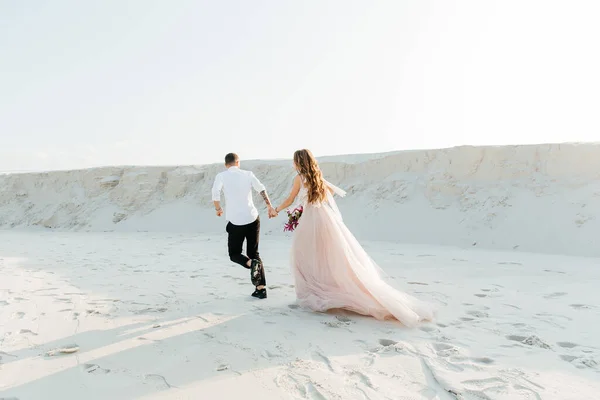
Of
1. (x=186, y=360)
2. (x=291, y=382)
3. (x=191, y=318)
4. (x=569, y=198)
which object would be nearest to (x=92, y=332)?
(x=191, y=318)

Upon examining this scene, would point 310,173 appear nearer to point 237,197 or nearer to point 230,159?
point 237,197

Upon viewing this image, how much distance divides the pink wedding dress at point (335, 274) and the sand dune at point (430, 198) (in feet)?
21.8

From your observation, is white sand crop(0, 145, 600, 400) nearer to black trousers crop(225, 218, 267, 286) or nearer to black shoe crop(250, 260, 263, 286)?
black shoe crop(250, 260, 263, 286)

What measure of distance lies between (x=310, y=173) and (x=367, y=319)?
5.03ft

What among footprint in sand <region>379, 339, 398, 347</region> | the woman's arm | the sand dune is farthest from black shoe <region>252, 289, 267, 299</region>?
the sand dune

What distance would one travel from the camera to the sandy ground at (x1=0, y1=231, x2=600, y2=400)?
242cm

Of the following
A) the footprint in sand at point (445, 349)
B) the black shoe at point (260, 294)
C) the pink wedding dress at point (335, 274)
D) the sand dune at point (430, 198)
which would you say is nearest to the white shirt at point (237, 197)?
the pink wedding dress at point (335, 274)

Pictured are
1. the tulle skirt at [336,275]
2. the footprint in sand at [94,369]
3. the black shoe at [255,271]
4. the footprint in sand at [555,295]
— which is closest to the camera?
the footprint in sand at [94,369]

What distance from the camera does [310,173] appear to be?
4176 millimetres

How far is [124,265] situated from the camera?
7047mm

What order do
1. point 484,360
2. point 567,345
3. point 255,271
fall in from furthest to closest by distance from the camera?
1. point 255,271
2. point 567,345
3. point 484,360

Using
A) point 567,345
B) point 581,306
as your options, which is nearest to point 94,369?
point 567,345

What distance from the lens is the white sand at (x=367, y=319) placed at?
98.0 inches

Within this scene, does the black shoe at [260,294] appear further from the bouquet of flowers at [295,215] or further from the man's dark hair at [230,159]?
the man's dark hair at [230,159]
